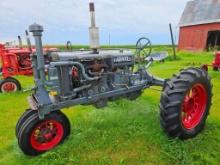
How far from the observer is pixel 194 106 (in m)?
4.43

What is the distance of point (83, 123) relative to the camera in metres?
4.75

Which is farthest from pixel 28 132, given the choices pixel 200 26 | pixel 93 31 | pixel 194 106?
pixel 200 26

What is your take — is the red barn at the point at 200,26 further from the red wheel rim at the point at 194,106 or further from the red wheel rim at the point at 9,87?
the red wheel rim at the point at 194,106

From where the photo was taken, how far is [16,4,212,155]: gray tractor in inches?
145

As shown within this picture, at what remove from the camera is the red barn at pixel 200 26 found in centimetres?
2378

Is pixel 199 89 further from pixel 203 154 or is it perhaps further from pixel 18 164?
pixel 18 164

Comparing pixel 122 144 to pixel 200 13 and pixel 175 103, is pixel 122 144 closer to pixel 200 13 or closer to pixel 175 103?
pixel 175 103

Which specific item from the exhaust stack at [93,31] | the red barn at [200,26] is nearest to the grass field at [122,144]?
the exhaust stack at [93,31]

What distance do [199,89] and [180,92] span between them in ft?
2.26

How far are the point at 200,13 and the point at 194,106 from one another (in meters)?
23.3

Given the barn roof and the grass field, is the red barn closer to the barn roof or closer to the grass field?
the barn roof

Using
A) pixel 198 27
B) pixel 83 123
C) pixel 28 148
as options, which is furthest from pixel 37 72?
pixel 198 27

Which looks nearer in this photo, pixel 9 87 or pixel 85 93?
pixel 85 93

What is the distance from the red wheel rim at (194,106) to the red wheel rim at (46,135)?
179 centimetres
